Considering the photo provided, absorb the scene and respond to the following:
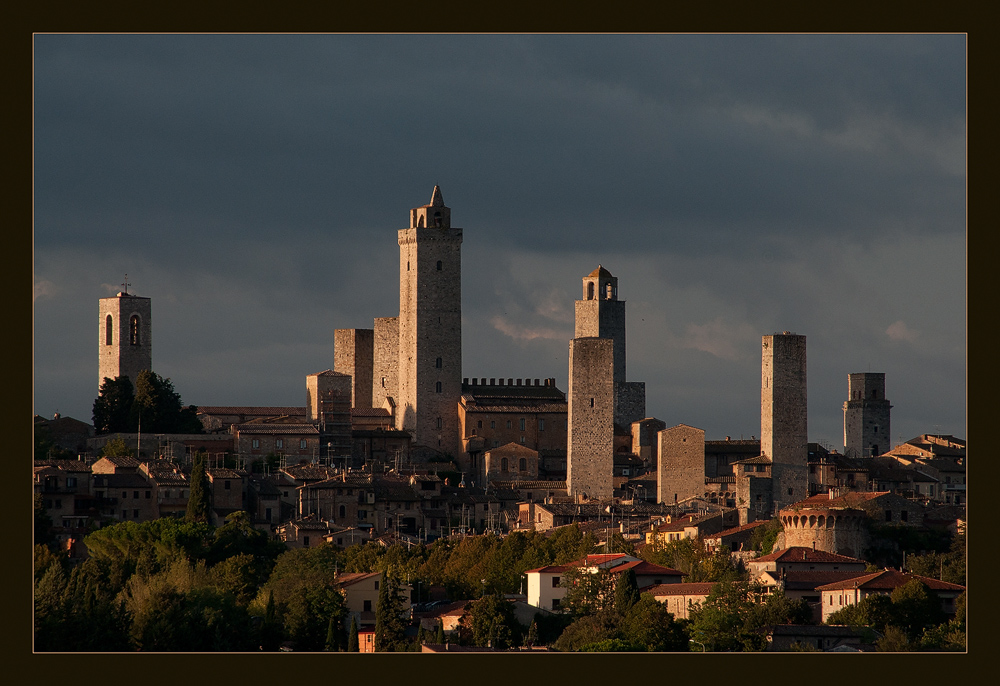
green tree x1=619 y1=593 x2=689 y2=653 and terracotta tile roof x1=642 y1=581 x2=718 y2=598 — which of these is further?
terracotta tile roof x1=642 y1=581 x2=718 y2=598

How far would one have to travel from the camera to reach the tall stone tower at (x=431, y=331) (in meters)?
66.4

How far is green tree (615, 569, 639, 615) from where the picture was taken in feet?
142

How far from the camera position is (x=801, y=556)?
47.6 meters

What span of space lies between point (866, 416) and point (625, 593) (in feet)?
109

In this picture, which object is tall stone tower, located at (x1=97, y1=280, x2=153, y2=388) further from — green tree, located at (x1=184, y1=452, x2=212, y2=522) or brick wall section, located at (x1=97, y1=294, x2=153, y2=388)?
green tree, located at (x1=184, y1=452, x2=212, y2=522)

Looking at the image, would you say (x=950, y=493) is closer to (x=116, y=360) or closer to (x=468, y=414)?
(x=468, y=414)

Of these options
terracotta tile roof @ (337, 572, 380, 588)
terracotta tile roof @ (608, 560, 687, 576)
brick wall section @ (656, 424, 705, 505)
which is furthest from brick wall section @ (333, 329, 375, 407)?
terracotta tile roof @ (608, 560, 687, 576)

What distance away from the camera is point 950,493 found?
61.5 meters

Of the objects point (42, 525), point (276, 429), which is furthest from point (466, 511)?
point (42, 525)

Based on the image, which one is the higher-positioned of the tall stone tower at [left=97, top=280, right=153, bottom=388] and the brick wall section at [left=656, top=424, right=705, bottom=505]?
the tall stone tower at [left=97, top=280, right=153, bottom=388]

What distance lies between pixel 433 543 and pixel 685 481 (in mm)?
9234

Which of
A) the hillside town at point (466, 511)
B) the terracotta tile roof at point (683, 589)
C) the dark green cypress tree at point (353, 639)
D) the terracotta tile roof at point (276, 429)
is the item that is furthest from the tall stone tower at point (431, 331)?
the dark green cypress tree at point (353, 639)

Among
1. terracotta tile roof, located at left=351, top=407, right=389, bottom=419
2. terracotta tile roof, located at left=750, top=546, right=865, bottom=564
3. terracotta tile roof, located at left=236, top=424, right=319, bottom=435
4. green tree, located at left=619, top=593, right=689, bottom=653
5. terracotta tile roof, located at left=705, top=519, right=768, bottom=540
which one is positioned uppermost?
terracotta tile roof, located at left=351, top=407, right=389, bottom=419

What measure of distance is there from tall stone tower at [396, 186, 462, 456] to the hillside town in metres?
0.07
